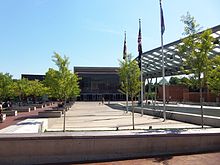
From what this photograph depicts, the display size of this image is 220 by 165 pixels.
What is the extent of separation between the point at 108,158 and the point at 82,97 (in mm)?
92403

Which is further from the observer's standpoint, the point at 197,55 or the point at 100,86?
the point at 100,86

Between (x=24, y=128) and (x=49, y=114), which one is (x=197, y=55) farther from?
(x=49, y=114)

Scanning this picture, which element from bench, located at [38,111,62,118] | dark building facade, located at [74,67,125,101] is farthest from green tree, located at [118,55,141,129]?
dark building facade, located at [74,67,125,101]

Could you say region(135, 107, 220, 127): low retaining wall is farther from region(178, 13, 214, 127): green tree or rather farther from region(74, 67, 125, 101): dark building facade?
region(74, 67, 125, 101): dark building facade

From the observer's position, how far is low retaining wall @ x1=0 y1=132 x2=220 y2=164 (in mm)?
9117

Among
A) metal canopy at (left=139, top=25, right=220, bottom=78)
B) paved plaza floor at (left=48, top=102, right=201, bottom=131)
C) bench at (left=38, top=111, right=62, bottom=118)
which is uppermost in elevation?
metal canopy at (left=139, top=25, right=220, bottom=78)

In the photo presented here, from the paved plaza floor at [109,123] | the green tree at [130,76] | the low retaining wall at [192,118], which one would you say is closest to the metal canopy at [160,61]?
the low retaining wall at [192,118]

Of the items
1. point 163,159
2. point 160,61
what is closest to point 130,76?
point 163,159

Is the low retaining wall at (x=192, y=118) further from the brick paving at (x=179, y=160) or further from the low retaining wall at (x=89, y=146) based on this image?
the brick paving at (x=179, y=160)

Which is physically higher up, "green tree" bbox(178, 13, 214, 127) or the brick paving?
"green tree" bbox(178, 13, 214, 127)

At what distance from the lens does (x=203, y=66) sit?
542 inches

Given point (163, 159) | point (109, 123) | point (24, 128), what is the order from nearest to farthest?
point (163, 159)
point (24, 128)
point (109, 123)

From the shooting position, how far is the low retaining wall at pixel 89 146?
359 inches

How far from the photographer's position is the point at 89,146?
31.1ft
